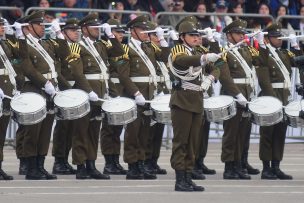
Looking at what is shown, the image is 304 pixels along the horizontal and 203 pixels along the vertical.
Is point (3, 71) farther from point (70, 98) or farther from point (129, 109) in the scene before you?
point (129, 109)

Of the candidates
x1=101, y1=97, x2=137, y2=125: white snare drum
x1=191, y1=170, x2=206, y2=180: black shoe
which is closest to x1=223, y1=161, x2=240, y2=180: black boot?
x1=191, y1=170, x2=206, y2=180: black shoe

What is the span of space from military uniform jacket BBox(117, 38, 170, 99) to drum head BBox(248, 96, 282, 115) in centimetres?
127

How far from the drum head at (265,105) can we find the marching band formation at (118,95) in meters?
0.01

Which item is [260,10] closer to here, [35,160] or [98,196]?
[35,160]

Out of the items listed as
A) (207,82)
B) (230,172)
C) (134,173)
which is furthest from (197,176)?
(207,82)

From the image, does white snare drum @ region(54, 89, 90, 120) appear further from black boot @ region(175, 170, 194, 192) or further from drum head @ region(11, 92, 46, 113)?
black boot @ region(175, 170, 194, 192)

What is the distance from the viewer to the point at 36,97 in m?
16.6

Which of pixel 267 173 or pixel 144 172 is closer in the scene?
pixel 144 172

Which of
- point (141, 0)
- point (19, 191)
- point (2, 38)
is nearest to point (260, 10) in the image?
point (141, 0)

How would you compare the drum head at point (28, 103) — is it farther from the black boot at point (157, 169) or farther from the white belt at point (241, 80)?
the white belt at point (241, 80)

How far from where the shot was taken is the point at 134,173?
17406 mm

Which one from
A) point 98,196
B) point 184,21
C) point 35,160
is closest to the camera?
point 98,196

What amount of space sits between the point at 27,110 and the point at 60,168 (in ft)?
5.88

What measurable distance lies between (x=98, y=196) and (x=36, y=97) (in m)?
2.16
